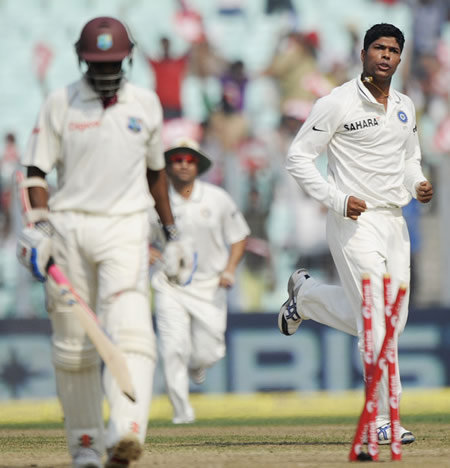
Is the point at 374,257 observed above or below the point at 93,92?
below

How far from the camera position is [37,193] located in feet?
18.3

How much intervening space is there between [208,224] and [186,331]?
86cm

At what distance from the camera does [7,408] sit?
40.4 ft

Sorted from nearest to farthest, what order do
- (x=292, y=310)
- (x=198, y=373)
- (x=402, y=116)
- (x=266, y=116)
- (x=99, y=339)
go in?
(x=99, y=339), (x=402, y=116), (x=292, y=310), (x=198, y=373), (x=266, y=116)

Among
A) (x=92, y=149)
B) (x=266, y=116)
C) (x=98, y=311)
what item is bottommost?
(x=98, y=311)

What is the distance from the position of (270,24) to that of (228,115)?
1186 millimetres

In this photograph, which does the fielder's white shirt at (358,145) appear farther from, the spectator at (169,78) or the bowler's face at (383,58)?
the spectator at (169,78)

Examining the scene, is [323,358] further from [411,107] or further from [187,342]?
[411,107]

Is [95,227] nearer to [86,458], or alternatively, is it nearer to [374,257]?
[86,458]

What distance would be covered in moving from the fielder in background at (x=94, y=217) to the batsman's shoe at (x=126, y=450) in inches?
10.9

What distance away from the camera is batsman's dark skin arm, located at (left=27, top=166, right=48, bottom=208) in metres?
5.57

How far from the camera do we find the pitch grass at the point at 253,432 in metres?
6.28

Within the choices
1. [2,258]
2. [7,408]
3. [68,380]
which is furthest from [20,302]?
[68,380]

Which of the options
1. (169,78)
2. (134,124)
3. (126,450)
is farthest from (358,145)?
(169,78)
